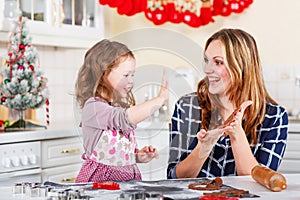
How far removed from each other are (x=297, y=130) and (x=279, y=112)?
1.35 metres

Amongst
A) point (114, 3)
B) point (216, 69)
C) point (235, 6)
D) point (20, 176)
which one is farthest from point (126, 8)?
point (216, 69)

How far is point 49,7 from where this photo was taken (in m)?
3.39

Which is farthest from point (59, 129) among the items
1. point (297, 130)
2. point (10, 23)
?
point (297, 130)

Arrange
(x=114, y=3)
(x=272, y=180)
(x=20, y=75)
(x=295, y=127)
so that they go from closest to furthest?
1. (x=272, y=180)
2. (x=20, y=75)
3. (x=295, y=127)
4. (x=114, y=3)

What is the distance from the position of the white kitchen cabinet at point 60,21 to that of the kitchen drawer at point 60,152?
0.59 meters

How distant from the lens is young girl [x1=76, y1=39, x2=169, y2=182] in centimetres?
159

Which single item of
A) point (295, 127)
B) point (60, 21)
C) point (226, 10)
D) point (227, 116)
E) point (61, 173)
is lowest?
point (61, 173)

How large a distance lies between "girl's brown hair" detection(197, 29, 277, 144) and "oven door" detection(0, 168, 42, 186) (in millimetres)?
1128

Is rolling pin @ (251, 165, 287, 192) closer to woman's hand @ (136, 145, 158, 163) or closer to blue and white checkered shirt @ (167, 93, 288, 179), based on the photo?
woman's hand @ (136, 145, 158, 163)

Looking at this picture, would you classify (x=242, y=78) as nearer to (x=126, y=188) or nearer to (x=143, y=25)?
(x=126, y=188)

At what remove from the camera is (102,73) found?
166cm

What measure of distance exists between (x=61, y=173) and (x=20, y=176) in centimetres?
27

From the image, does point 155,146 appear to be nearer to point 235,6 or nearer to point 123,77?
point 123,77

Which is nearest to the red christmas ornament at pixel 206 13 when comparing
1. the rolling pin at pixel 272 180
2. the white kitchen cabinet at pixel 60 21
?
the white kitchen cabinet at pixel 60 21
